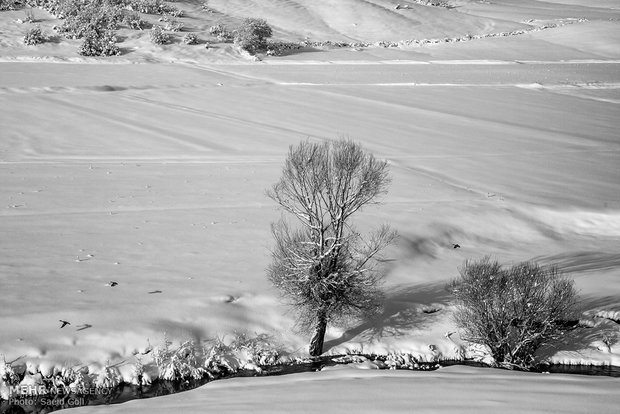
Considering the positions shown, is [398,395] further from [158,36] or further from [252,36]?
[252,36]

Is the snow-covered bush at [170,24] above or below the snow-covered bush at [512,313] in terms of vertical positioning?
above

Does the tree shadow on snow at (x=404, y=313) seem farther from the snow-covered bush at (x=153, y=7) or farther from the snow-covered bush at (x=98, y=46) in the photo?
the snow-covered bush at (x=153, y=7)

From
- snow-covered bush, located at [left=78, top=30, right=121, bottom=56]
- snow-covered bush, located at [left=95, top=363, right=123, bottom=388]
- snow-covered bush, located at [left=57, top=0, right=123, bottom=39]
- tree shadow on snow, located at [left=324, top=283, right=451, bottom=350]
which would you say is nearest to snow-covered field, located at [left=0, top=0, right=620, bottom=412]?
tree shadow on snow, located at [left=324, top=283, right=451, bottom=350]

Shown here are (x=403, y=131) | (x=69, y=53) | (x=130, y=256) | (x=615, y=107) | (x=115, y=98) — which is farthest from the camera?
(x=69, y=53)

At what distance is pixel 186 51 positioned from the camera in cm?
4916

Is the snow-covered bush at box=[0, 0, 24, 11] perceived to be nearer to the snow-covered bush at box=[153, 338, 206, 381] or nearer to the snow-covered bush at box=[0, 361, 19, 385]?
the snow-covered bush at box=[153, 338, 206, 381]

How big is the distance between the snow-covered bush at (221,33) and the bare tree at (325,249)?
39.7 meters

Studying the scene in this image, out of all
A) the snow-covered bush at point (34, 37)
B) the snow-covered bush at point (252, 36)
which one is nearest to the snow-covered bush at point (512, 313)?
the snow-covered bush at point (252, 36)

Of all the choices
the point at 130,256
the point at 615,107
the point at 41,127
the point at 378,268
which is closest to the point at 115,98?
the point at 41,127

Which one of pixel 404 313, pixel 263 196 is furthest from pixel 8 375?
pixel 263 196

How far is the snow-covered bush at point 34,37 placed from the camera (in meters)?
46.8

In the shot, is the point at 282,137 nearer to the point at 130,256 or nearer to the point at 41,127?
the point at 41,127

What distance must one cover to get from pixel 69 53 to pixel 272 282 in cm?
3646

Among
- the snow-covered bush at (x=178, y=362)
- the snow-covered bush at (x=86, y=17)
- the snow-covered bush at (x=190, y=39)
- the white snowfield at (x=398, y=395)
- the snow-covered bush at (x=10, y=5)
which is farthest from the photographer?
the snow-covered bush at (x=10, y=5)
